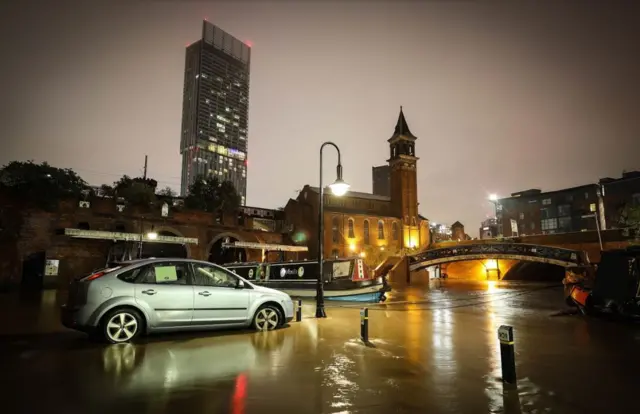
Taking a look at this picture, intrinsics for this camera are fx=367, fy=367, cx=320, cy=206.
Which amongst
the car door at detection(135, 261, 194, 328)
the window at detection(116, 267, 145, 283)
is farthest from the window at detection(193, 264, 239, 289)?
the window at detection(116, 267, 145, 283)

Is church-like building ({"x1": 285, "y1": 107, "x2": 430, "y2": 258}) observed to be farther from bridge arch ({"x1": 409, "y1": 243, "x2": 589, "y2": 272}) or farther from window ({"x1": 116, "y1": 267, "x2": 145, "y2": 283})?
window ({"x1": 116, "y1": 267, "x2": 145, "y2": 283})

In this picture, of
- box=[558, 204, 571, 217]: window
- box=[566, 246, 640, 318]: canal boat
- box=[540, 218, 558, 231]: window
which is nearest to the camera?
box=[566, 246, 640, 318]: canal boat

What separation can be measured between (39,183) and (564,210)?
85.2 metres

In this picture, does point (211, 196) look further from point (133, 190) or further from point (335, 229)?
point (335, 229)

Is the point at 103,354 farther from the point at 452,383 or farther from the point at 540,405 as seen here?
the point at 540,405

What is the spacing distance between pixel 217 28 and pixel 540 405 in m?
201

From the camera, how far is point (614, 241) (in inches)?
1542

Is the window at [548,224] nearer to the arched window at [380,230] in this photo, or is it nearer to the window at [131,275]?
the arched window at [380,230]

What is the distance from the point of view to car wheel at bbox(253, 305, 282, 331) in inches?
365

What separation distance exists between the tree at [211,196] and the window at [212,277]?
47.9 metres

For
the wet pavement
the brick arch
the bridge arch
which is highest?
the brick arch

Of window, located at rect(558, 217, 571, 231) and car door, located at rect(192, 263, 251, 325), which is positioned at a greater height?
window, located at rect(558, 217, 571, 231)

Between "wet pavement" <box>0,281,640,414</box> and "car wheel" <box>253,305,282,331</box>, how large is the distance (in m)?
0.27

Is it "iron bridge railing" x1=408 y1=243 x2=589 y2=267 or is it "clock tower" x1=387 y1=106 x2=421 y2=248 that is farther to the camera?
"clock tower" x1=387 y1=106 x2=421 y2=248
